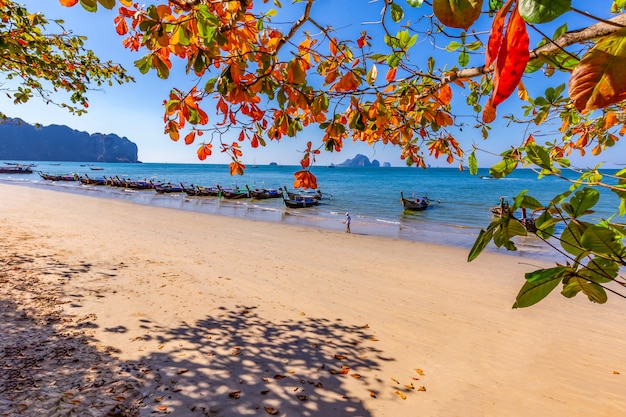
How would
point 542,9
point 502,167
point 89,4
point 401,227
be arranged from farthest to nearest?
point 401,227
point 502,167
point 89,4
point 542,9

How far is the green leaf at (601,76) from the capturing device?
54 cm

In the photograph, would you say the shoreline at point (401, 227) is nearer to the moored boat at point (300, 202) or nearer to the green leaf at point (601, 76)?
the moored boat at point (300, 202)

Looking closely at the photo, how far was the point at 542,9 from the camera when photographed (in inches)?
19.3

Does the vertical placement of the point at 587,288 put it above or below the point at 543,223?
below

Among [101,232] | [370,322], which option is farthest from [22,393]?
[101,232]

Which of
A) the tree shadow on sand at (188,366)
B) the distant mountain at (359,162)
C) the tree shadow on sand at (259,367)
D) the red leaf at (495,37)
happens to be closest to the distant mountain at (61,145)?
the distant mountain at (359,162)

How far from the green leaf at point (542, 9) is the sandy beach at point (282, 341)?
3407 millimetres

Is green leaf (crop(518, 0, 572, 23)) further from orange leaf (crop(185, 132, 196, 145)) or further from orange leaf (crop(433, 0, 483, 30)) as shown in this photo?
orange leaf (crop(185, 132, 196, 145))

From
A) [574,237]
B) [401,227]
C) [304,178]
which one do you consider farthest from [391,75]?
[401,227]

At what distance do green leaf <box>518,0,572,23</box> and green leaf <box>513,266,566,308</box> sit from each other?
0.66 m

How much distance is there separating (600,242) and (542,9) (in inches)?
27.8

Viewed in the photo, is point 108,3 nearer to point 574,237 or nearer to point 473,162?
point 574,237

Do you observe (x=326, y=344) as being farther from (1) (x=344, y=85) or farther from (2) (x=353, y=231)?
(2) (x=353, y=231)

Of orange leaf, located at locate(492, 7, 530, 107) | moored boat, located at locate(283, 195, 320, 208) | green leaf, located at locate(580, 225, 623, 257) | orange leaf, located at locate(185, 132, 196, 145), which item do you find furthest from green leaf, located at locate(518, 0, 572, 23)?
moored boat, located at locate(283, 195, 320, 208)
